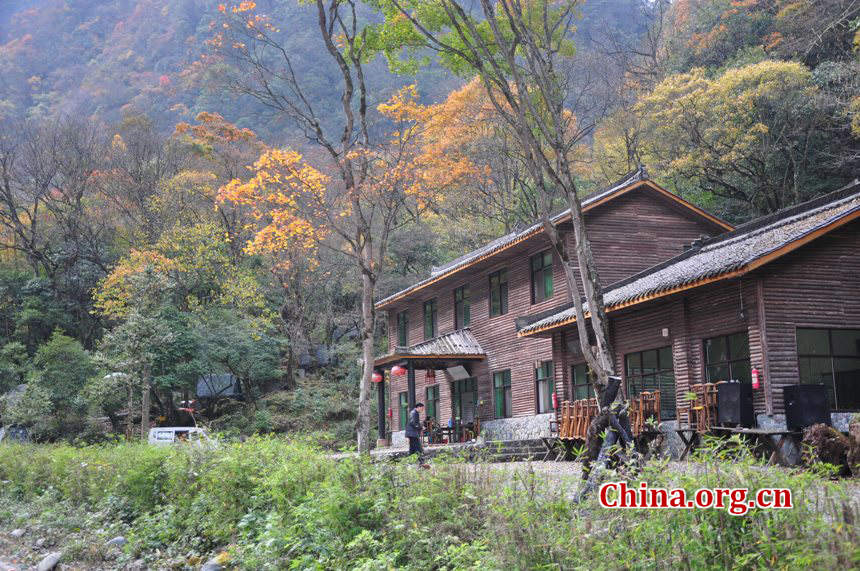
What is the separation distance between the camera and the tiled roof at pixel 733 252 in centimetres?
1377

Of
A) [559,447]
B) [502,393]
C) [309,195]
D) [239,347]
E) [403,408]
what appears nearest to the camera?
[559,447]

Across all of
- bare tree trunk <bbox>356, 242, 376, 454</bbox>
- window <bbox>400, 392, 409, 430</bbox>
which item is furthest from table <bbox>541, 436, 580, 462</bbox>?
window <bbox>400, 392, 409, 430</bbox>

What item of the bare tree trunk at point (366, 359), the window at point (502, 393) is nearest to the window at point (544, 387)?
the window at point (502, 393)

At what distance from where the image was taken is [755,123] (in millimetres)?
26688

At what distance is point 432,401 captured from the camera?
28656mm

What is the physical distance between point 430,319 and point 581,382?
1006cm

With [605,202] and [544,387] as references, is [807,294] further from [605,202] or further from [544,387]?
[544,387]

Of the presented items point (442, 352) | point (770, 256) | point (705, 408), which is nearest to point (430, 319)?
point (442, 352)

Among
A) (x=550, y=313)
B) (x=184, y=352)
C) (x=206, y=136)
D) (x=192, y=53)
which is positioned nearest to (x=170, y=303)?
(x=184, y=352)

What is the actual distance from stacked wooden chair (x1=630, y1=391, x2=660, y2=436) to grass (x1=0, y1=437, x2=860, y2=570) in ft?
24.3

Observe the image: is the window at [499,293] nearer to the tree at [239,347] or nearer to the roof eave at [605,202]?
the roof eave at [605,202]

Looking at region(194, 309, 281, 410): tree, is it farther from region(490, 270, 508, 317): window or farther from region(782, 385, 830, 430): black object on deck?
region(782, 385, 830, 430): black object on deck

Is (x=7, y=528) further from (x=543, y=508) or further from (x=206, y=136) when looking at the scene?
(x=206, y=136)

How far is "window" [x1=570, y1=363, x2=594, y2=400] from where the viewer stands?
786 inches
